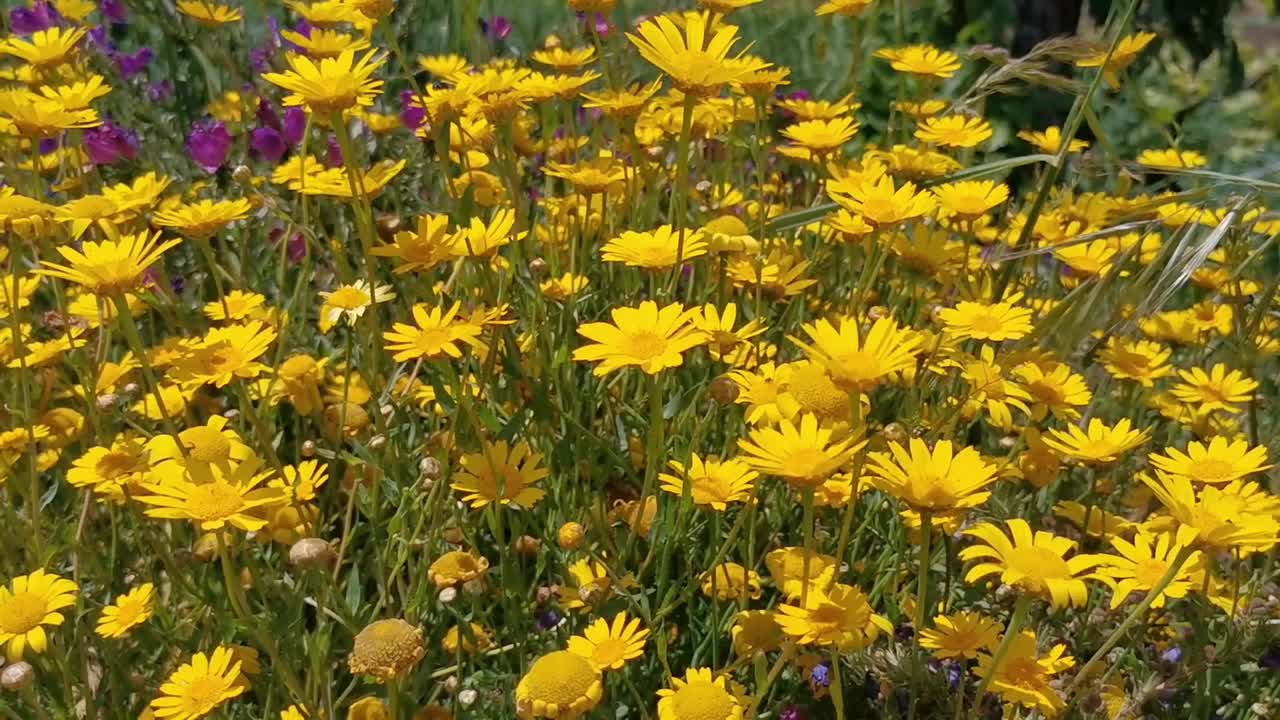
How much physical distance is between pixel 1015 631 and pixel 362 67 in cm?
92

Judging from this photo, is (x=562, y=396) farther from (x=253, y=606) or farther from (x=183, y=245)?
(x=183, y=245)

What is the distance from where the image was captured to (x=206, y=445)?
1164 mm

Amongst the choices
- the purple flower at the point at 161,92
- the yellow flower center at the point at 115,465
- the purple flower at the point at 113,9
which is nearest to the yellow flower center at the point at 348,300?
the yellow flower center at the point at 115,465

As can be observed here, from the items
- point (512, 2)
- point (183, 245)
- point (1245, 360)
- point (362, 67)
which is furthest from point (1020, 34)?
point (362, 67)

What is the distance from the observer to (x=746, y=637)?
113cm

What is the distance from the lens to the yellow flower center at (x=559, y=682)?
0.98 m

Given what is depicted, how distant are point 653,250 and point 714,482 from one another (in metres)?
0.28

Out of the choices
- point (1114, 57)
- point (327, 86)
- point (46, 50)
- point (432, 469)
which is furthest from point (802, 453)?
point (46, 50)

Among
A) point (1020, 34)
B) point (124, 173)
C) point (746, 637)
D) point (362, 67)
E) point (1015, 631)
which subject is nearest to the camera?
point (1015, 631)

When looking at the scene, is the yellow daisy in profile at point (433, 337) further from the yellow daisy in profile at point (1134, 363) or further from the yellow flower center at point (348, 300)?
the yellow daisy in profile at point (1134, 363)

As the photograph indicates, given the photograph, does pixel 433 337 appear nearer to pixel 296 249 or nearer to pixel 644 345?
pixel 644 345

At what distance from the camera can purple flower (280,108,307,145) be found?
7.41 ft

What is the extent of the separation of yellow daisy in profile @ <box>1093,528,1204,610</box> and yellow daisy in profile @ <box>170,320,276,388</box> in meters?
0.90

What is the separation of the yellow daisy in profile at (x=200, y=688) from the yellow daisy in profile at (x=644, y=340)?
46 centimetres
